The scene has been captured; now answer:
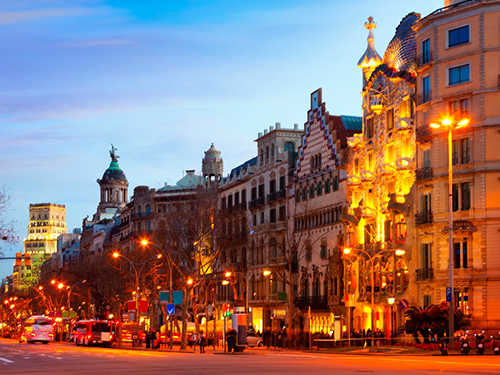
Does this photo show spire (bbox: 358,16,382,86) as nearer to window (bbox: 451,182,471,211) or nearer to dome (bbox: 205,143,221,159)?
window (bbox: 451,182,471,211)

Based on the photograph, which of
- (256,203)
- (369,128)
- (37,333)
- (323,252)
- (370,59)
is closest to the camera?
(369,128)

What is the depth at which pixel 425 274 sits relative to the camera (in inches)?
2272

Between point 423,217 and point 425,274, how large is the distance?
3810mm

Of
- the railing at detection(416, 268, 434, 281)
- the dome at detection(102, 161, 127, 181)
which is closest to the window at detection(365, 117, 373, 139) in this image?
the railing at detection(416, 268, 434, 281)

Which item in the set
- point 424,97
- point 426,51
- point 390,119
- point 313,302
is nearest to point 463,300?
point 424,97

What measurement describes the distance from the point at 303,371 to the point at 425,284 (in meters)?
33.5

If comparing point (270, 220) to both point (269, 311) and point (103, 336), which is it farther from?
point (103, 336)

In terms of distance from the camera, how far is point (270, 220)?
8681cm

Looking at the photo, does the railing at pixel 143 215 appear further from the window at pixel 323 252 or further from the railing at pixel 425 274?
the railing at pixel 425 274

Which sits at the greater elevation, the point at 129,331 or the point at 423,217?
the point at 423,217

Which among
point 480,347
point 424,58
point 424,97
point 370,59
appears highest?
point 370,59

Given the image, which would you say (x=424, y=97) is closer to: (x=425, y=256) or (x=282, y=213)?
(x=425, y=256)

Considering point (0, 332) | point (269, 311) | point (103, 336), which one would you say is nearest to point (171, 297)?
point (103, 336)

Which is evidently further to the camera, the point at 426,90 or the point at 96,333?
the point at 96,333
